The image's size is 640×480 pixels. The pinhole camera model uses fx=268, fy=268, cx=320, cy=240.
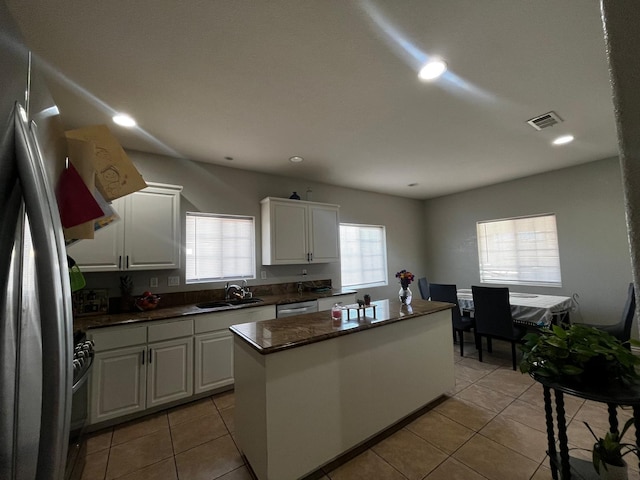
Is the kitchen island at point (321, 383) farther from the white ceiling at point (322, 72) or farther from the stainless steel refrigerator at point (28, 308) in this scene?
the white ceiling at point (322, 72)

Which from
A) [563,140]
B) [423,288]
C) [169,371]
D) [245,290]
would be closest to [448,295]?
[423,288]

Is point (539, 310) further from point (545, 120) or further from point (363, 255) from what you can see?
point (363, 255)

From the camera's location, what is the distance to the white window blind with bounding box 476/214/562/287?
423 cm

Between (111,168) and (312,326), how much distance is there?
1.47m

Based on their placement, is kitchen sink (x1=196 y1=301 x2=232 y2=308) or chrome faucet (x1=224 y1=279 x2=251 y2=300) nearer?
kitchen sink (x1=196 y1=301 x2=232 y2=308)

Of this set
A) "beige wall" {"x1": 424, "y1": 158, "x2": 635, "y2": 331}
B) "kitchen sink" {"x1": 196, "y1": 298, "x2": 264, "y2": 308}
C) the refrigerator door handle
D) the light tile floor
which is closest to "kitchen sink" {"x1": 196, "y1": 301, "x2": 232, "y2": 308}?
"kitchen sink" {"x1": 196, "y1": 298, "x2": 264, "y2": 308}

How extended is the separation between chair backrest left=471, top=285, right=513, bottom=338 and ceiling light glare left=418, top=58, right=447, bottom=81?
2.50m

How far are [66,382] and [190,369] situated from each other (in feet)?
8.52

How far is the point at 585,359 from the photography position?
4.20 feet

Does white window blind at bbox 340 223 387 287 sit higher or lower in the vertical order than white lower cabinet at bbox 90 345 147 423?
higher

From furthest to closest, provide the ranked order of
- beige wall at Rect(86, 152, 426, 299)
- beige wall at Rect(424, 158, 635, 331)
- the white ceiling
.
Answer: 1. beige wall at Rect(424, 158, 635, 331)
2. beige wall at Rect(86, 152, 426, 299)
3. the white ceiling

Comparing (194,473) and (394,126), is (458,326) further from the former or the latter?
(194,473)

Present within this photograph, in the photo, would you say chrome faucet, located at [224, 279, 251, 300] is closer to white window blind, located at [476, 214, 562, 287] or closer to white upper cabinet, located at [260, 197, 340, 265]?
white upper cabinet, located at [260, 197, 340, 265]

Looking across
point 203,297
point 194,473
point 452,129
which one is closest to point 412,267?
point 452,129
